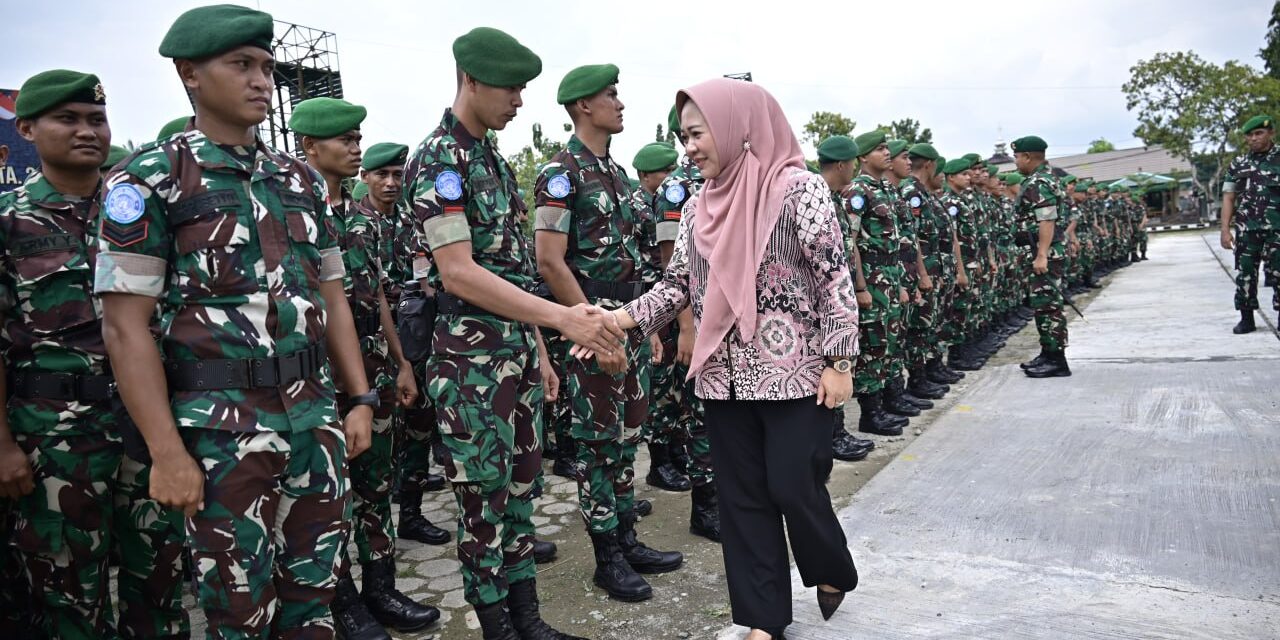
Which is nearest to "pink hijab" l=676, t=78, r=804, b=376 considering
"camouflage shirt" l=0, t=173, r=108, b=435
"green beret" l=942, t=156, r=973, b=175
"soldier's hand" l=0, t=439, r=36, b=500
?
"camouflage shirt" l=0, t=173, r=108, b=435

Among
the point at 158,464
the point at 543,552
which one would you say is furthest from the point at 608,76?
the point at 158,464

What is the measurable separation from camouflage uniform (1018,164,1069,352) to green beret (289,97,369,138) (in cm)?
575

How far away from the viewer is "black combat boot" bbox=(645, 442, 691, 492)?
15.5ft

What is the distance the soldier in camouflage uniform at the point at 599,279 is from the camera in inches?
128

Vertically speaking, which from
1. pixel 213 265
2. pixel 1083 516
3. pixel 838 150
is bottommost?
pixel 1083 516

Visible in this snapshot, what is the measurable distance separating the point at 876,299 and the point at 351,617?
161 inches

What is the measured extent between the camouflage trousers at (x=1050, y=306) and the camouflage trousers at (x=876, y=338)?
191cm

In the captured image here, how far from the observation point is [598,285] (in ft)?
11.3

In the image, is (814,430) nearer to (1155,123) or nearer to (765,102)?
(765,102)

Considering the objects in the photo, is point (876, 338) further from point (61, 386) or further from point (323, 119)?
point (61, 386)

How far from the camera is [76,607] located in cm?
251

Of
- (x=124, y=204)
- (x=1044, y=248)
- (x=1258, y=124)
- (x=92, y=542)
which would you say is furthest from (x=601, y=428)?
(x=1258, y=124)

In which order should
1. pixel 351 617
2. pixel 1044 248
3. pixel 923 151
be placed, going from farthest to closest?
pixel 923 151 → pixel 1044 248 → pixel 351 617

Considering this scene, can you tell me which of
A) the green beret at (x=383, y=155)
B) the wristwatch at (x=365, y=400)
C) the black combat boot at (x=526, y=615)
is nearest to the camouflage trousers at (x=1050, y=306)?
the green beret at (x=383, y=155)
